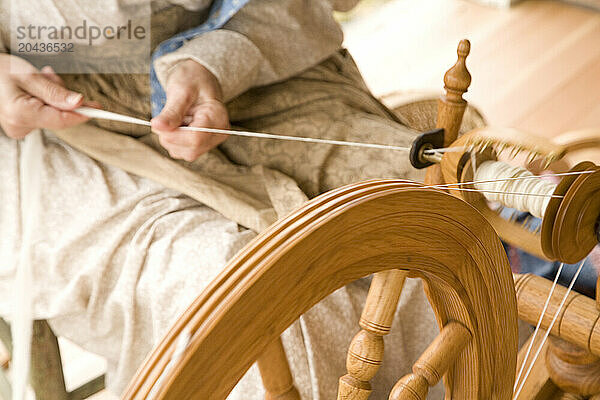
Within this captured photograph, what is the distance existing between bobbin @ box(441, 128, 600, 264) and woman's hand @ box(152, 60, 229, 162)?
0.34 meters

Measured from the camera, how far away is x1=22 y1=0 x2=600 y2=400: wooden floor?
245 cm

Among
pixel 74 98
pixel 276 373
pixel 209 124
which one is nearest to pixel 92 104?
pixel 74 98

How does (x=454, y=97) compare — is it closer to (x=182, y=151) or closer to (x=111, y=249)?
(x=182, y=151)

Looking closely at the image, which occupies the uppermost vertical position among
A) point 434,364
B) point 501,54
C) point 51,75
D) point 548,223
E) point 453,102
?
point 501,54

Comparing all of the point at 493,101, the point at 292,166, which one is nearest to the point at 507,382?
the point at 292,166

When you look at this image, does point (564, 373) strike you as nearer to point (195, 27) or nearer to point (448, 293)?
point (448, 293)

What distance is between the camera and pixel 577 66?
273cm

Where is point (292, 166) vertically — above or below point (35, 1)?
below

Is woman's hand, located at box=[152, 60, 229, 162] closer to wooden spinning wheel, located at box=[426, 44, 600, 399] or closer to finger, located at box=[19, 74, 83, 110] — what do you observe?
finger, located at box=[19, 74, 83, 110]

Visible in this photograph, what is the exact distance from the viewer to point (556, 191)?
622 millimetres

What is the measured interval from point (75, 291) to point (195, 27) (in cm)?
47

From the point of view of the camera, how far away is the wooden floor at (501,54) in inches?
96.5

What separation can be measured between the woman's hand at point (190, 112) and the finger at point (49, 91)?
120 millimetres

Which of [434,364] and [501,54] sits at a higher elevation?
[501,54]
